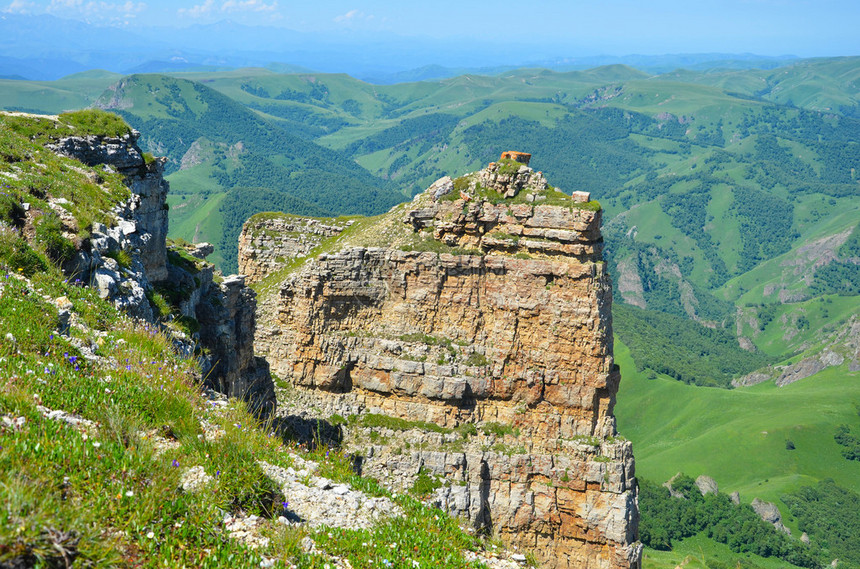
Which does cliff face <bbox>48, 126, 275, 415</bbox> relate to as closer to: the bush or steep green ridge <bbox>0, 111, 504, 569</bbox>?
the bush

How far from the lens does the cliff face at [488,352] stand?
1631 inches

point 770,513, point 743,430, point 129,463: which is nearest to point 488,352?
point 129,463

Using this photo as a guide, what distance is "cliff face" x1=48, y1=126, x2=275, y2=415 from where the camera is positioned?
20.1m

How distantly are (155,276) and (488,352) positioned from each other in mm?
22205

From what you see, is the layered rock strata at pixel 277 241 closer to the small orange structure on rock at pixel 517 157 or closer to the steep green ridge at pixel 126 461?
the small orange structure on rock at pixel 517 157

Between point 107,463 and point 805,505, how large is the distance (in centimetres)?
10189

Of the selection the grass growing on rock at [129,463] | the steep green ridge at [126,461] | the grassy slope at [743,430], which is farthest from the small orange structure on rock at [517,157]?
the grassy slope at [743,430]

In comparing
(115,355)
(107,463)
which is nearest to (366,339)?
(115,355)

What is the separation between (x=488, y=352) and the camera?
43.8m

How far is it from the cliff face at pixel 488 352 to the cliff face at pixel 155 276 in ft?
21.4

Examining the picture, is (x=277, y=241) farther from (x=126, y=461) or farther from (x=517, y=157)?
(x=126, y=461)

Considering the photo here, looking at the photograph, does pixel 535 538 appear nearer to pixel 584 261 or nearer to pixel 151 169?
pixel 584 261

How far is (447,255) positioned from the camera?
4381 centimetres

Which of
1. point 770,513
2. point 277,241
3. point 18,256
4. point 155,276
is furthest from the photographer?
point 770,513
